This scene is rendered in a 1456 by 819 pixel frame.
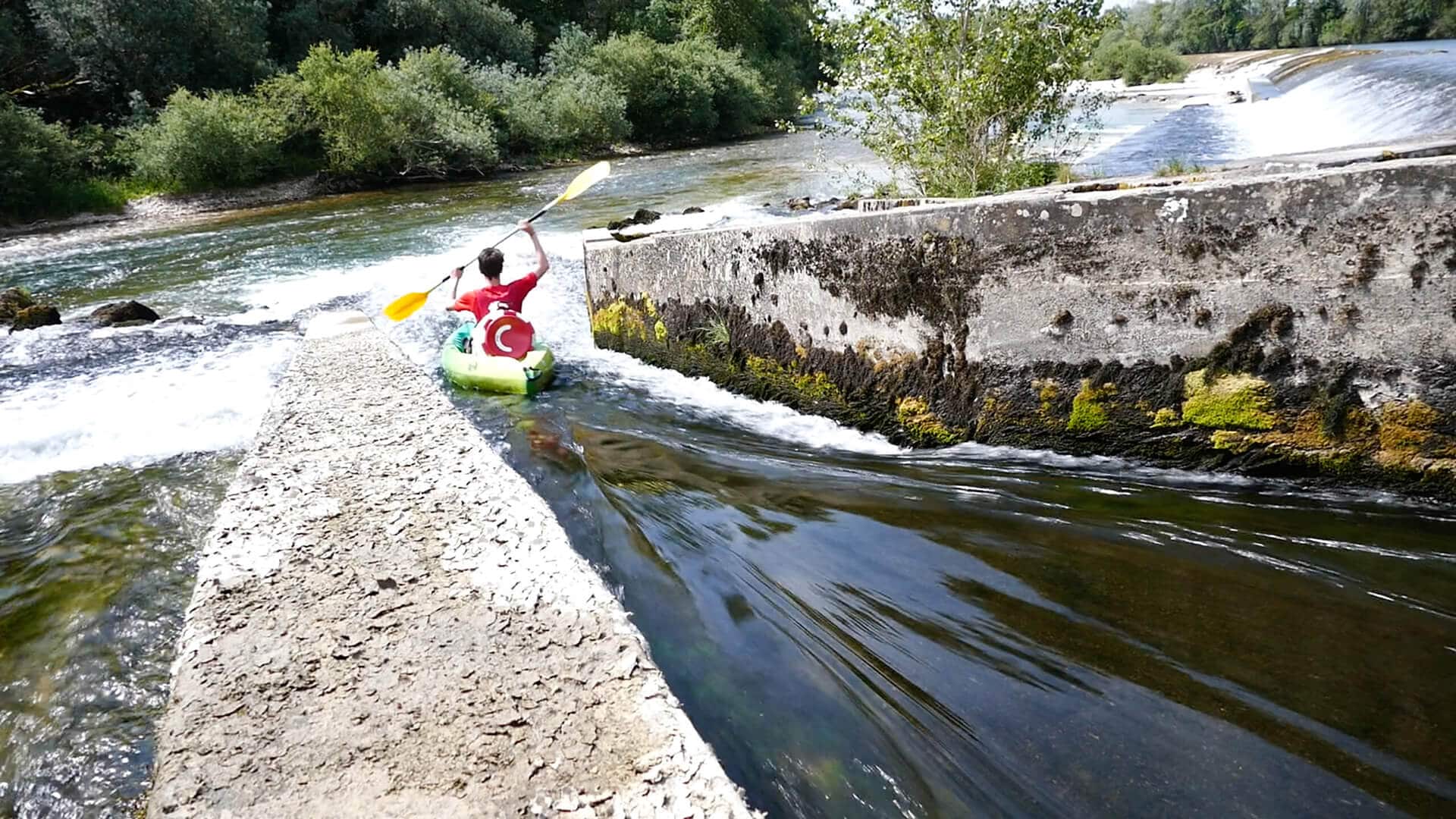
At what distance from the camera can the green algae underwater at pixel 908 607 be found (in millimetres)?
1971

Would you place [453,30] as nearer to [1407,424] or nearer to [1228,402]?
[1228,402]

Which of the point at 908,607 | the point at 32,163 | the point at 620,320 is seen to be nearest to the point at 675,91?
the point at 32,163

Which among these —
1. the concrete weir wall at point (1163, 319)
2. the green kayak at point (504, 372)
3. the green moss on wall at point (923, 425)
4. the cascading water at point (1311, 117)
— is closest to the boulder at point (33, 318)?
the green kayak at point (504, 372)

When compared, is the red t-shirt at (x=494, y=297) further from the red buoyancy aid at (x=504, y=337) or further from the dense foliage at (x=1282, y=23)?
the dense foliage at (x=1282, y=23)

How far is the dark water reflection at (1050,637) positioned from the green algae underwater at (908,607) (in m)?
0.01

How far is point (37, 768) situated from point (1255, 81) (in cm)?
3264

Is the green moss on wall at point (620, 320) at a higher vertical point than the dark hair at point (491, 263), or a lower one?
lower

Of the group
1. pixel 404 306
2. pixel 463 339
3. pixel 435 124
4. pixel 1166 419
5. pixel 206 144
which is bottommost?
pixel 1166 419

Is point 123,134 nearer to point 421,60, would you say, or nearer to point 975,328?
point 421,60

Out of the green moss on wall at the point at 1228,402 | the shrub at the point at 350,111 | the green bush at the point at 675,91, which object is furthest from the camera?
the green bush at the point at 675,91

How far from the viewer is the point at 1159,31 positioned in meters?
79.9

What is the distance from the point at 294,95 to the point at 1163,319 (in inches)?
1041

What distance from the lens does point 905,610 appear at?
2701 mm

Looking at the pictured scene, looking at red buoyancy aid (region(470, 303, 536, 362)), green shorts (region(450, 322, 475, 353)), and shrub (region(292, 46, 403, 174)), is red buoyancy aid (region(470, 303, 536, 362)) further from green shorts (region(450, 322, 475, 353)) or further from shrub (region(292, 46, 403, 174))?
shrub (region(292, 46, 403, 174))
